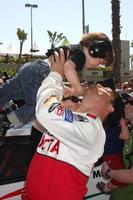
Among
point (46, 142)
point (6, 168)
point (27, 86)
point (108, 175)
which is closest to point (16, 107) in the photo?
point (27, 86)

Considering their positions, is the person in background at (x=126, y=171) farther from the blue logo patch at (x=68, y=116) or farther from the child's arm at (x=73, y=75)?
the blue logo patch at (x=68, y=116)

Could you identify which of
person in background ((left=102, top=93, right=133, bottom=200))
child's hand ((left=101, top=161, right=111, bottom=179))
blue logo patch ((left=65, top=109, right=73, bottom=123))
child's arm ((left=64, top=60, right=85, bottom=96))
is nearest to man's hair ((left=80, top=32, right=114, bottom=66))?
child's arm ((left=64, top=60, right=85, bottom=96))

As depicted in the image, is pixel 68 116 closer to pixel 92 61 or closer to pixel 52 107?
pixel 52 107

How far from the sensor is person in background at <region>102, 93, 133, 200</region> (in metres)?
3.23

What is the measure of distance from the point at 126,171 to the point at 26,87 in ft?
3.45

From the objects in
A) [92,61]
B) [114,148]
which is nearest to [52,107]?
[92,61]

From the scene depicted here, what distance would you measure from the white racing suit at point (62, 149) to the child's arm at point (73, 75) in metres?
0.06

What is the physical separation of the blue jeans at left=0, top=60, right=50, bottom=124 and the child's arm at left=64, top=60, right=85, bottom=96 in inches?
41.0

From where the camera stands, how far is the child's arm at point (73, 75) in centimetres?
227

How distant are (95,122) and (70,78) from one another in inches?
10.7

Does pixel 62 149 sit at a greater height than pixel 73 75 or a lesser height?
lesser

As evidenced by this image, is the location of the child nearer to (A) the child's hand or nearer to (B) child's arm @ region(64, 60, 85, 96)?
(B) child's arm @ region(64, 60, 85, 96)

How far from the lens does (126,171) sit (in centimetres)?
322

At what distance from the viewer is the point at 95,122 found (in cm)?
222
